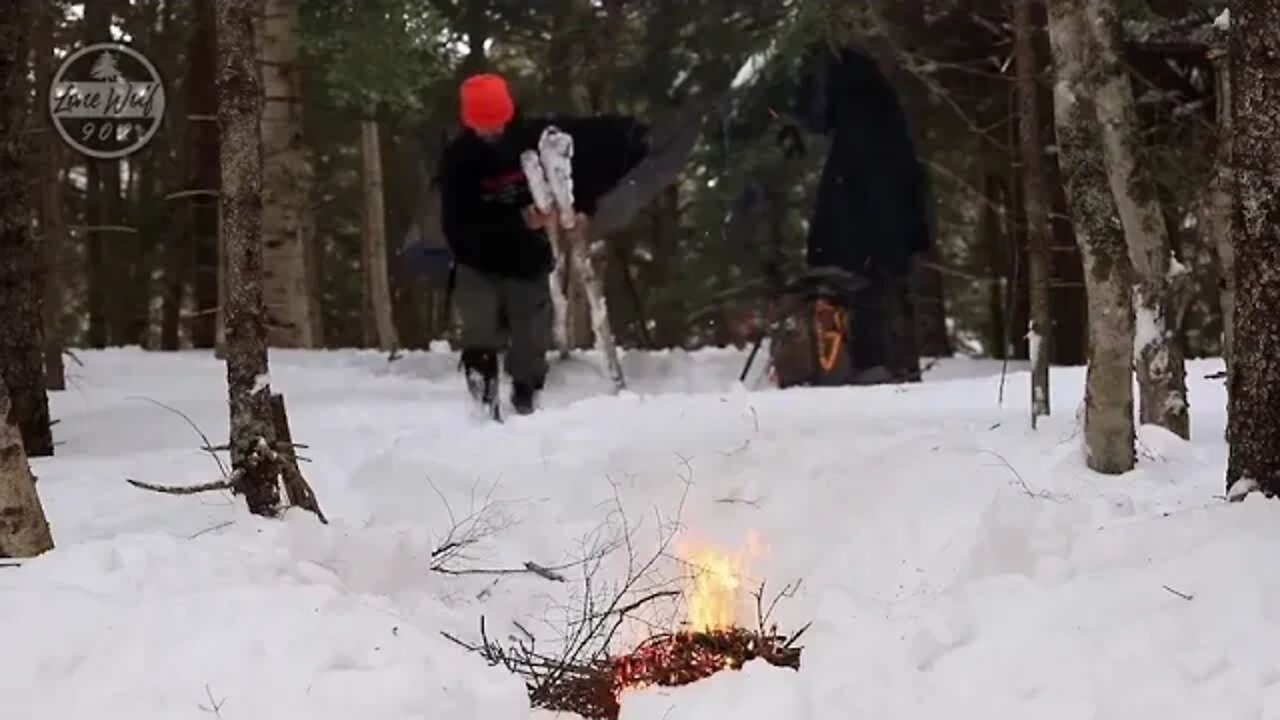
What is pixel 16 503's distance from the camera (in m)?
4.78

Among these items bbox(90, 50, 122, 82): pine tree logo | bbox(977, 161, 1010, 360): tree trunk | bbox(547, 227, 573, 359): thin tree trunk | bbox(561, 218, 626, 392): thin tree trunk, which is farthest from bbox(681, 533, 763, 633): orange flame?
bbox(977, 161, 1010, 360): tree trunk

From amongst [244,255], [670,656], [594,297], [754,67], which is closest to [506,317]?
[594,297]

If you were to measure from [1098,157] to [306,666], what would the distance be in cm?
412

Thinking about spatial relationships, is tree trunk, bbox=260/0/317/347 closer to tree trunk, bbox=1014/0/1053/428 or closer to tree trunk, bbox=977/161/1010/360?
tree trunk, bbox=1014/0/1053/428

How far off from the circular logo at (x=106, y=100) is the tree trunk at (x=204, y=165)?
3.70 meters

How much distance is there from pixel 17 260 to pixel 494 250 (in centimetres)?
316

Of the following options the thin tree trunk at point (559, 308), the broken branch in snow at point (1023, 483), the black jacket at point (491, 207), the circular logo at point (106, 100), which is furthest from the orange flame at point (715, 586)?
the thin tree trunk at point (559, 308)

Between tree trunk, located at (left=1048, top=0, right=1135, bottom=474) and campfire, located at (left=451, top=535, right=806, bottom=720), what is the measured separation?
162 cm

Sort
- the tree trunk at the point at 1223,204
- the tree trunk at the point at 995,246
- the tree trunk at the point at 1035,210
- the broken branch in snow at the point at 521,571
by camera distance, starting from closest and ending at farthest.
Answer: the broken branch in snow at the point at 521,571 < the tree trunk at the point at 1223,204 < the tree trunk at the point at 1035,210 < the tree trunk at the point at 995,246

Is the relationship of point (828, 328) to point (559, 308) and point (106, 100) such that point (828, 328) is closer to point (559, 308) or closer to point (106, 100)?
point (559, 308)

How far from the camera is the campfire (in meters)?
4.78

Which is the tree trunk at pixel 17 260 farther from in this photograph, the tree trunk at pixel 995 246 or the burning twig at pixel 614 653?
the tree trunk at pixel 995 246

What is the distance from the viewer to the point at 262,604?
439 centimetres

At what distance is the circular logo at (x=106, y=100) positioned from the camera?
9359 mm
